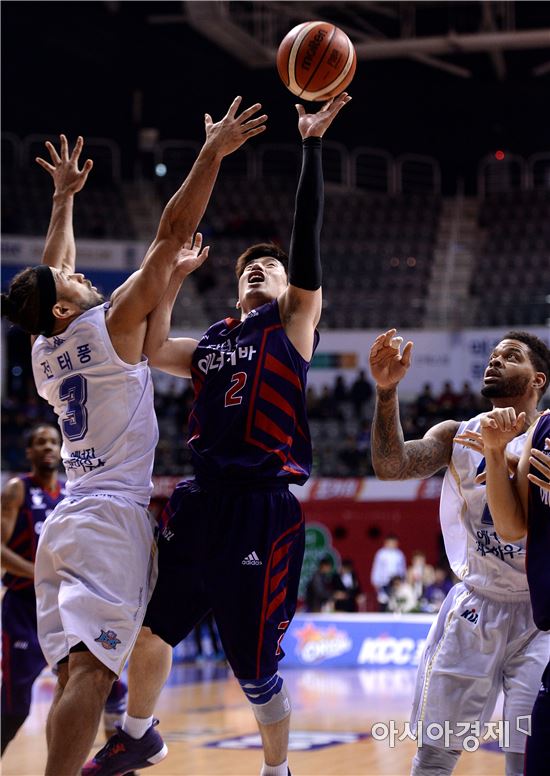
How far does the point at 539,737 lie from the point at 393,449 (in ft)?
4.89

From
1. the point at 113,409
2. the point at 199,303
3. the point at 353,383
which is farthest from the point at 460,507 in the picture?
the point at 199,303

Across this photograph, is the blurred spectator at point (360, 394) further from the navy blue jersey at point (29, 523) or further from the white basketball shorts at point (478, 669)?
the white basketball shorts at point (478, 669)

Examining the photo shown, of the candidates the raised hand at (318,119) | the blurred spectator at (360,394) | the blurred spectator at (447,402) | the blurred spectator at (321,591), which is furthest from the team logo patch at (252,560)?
the blurred spectator at (360,394)

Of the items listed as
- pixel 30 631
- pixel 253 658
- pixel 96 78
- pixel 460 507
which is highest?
pixel 96 78

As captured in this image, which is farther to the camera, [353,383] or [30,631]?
[353,383]

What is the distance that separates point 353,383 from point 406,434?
3.07 meters

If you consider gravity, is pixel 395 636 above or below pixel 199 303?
below

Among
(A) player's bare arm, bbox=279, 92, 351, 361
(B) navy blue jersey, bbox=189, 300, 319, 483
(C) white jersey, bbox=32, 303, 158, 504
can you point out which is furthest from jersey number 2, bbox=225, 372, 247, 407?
(C) white jersey, bbox=32, 303, 158, 504

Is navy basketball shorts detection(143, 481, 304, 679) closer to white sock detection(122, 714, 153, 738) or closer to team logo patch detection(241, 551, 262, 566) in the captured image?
team logo patch detection(241, 551, 262, 566)

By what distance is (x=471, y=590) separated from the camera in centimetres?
463

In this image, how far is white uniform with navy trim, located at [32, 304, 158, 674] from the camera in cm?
428

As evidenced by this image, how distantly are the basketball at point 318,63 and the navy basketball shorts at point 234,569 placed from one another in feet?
6.14

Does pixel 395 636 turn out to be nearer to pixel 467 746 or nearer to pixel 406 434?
pixel 406 434

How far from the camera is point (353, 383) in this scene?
20.9 meters
